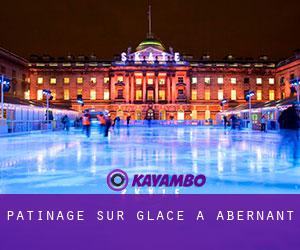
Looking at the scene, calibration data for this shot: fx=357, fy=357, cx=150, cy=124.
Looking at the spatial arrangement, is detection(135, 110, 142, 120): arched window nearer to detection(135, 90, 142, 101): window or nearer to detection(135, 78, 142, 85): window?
detection(135, 90, 142, 101): window

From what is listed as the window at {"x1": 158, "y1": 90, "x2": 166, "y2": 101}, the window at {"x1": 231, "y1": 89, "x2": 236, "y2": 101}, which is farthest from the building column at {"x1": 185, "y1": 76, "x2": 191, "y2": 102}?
the window at {"x1": 231, "y1": 89, "x2": 236, "y2": 101}

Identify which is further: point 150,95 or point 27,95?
point 150,95

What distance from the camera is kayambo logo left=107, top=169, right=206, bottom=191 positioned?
6.64 metres

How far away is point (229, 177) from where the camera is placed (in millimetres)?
7484

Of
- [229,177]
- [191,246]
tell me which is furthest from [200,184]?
[191,246]

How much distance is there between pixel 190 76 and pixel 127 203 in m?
76.8

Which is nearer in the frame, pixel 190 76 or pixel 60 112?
pixel 60 112

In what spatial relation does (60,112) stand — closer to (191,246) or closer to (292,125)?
(292,125)

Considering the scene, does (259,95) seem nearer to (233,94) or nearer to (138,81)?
(233,94)

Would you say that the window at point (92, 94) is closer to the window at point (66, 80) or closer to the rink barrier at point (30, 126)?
the window at point (66, 80)

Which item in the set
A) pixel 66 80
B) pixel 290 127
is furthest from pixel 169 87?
pixel 290 127

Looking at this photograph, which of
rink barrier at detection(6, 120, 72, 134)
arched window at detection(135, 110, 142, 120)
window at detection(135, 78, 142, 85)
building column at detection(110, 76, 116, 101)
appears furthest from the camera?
window at detection(135, 78, 142, 85)

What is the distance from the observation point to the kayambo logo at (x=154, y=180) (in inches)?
261

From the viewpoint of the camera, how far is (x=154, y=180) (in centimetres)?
718
